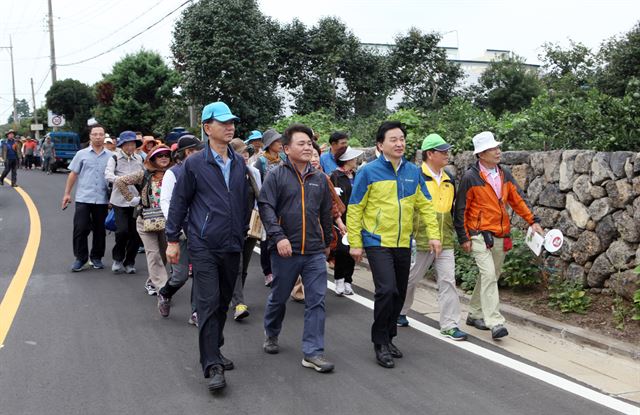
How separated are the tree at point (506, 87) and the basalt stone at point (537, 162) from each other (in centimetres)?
2705

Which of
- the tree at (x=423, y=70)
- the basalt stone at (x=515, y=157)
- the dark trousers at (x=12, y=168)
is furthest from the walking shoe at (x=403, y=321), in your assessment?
the tree at (x=423, y=70)

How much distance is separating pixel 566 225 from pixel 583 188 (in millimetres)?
504

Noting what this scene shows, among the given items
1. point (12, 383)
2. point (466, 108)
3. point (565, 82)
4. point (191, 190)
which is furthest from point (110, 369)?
point (565, 82)

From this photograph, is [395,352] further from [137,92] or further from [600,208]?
[137,92]

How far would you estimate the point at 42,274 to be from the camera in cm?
866

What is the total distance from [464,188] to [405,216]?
3.19ft

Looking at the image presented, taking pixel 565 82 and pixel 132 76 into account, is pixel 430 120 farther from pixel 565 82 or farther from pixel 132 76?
pixel 132 76

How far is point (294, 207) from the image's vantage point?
523 centimetres

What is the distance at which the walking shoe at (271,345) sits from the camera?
18.1 feet

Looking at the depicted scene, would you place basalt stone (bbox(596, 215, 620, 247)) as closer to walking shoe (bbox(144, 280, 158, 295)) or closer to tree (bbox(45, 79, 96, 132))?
walking shoe (bbox(144, 280, 158, 295))

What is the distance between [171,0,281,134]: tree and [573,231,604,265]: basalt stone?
15.3 m

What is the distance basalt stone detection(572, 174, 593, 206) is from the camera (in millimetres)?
6914

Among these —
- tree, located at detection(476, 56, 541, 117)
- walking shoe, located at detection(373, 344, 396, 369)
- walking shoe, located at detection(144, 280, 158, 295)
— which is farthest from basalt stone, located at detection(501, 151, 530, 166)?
tree, located at detection(476, 56, 541, 117)

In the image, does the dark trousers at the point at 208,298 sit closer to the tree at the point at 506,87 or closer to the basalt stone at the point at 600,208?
the basalt stone at the point at 600,208
